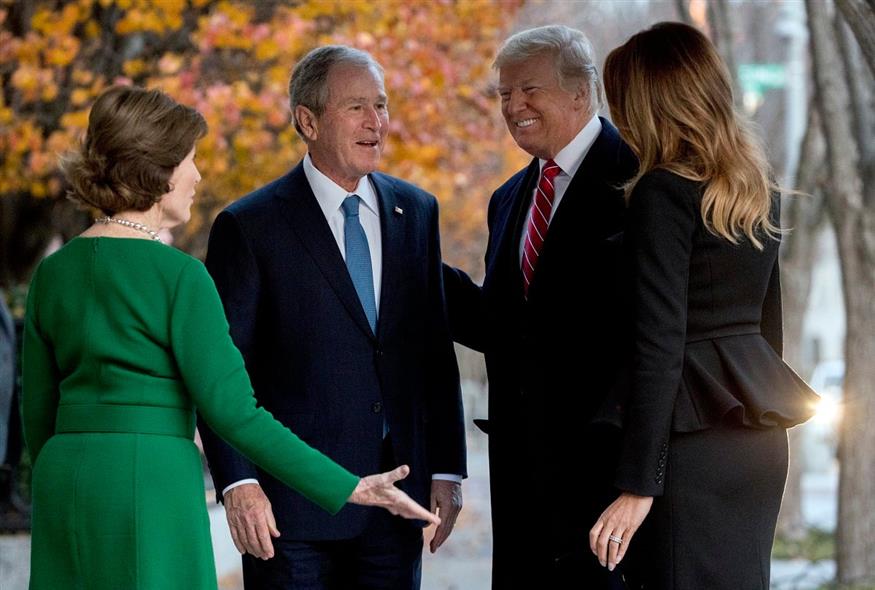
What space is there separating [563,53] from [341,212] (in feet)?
2.95

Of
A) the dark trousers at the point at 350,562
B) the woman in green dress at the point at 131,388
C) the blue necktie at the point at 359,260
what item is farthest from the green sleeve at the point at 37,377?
the blue necktie at the point at 359,260

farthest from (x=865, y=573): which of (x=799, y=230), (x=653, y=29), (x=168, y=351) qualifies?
(x=168, y=351)

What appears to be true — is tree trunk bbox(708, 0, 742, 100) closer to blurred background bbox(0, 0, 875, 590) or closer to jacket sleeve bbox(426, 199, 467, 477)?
blurred background bbox(0, 0, 875, 590)

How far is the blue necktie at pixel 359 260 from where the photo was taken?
4.61 metres

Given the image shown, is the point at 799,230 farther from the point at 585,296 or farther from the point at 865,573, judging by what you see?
the point at 585,296

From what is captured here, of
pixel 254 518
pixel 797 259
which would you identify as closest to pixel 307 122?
pixel 254 518

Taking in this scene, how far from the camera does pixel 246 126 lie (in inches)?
527

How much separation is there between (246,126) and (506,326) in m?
9.17

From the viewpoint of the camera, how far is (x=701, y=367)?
3.77 m

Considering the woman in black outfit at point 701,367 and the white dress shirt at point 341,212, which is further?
the white dress shirt at point 341,212

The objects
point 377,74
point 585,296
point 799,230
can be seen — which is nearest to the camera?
point 585,296

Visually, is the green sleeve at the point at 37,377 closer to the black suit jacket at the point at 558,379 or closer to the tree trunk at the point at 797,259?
the black suit jacket at the point at 558,379

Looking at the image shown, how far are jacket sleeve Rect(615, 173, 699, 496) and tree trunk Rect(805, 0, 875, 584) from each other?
707 centimetres

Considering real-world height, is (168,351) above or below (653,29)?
below
